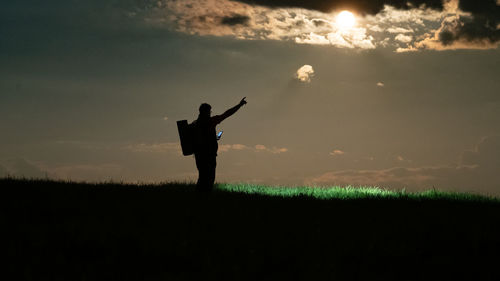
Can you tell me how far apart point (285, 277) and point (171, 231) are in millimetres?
3171

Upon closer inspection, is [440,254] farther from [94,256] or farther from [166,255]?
[94,256]

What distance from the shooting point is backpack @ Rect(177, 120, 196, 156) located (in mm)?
15011

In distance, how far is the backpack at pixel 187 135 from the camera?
15.0m

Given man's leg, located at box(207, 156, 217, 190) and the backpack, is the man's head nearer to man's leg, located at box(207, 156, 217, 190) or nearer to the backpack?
the backpack

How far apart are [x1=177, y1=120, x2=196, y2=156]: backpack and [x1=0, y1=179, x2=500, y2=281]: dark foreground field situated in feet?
4.98

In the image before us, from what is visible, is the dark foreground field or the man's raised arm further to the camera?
the man's raised arm

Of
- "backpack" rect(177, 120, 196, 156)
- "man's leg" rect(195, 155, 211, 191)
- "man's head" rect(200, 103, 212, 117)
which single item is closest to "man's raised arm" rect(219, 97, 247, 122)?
"man's head" rect(200, 103, 212, 117)

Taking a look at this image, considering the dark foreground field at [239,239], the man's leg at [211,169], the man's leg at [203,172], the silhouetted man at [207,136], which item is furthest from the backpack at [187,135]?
the dark foreground field at [239,239]

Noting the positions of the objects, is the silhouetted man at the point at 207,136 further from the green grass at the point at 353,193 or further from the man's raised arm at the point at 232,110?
the green grass at the point at 353,193

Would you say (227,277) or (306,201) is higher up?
(306,201)

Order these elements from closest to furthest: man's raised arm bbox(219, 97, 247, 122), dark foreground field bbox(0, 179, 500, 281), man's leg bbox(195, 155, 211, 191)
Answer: dark foreground field bbox(0, 179, 500, 281), man's raised arm bbox(219, 97, 247, 122), man's leg bbox(195, 155, 211, 191)

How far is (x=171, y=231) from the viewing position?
9.82 metres

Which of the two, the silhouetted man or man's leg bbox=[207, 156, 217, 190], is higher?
the silhouetted man

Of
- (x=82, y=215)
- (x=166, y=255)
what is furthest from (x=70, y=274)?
(x=82, y=215)
